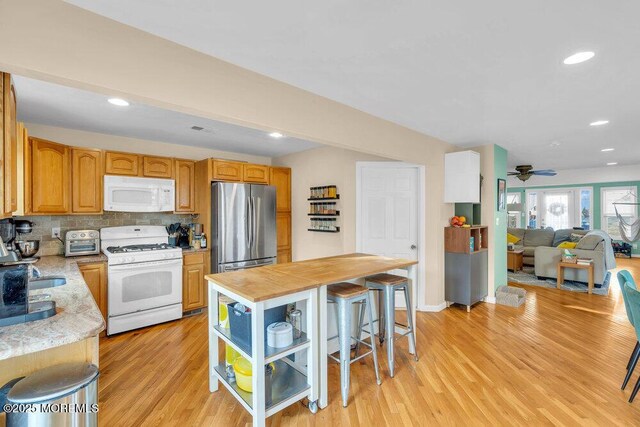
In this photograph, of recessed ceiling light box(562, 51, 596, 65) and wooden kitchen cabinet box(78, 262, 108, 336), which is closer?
recessed ceiling light box(562, 51, 596, 65)

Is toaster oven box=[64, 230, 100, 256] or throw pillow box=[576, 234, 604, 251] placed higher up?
toaster oven box=[64, 230, 100, 256]

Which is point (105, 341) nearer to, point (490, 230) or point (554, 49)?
point (554, 49)

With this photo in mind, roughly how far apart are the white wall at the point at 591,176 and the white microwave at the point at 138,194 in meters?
9.71

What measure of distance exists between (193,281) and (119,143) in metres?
1.99

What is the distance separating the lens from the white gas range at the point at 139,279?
3.18 meters

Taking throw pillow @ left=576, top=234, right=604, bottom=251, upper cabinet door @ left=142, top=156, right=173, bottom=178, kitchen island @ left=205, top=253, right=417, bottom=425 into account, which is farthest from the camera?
throw pillow @ left=576, top=234, right=604, bottom=251

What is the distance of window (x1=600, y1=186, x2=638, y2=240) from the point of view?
7414mm

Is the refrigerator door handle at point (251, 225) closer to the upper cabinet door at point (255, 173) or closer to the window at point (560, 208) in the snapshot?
the upper cabinet door at point (255, 173)

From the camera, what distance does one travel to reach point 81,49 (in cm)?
138

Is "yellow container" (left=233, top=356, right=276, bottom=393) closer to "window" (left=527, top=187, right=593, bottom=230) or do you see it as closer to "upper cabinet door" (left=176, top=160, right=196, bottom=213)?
"upper cabinet door" (left=176, top=160, right=196, bottom=213)

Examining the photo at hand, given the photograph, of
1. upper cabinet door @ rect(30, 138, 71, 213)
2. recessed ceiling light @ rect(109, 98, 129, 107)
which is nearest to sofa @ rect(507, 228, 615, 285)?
recessed ceiling light @ rect(109, 98, 129, 107)

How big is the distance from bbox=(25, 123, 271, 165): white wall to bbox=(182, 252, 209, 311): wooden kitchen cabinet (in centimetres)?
148

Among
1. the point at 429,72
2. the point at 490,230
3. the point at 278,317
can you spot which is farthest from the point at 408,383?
the point at 490,230

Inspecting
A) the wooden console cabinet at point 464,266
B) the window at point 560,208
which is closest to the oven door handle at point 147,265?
the wooden console cabinet at point 464,266
